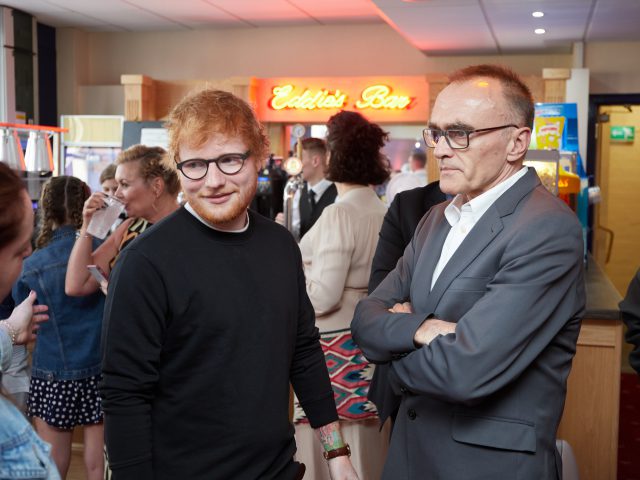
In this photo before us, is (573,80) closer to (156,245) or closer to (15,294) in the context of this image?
(15,294)

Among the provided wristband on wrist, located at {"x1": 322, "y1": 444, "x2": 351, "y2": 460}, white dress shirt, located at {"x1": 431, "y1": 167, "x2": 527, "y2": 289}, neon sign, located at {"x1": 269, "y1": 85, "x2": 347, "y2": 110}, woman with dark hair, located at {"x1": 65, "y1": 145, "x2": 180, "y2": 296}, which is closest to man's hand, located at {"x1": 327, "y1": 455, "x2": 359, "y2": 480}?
wristband on wrist, located at {"x1": 322, "y1": 444, "x2": 351, "y2": 460}

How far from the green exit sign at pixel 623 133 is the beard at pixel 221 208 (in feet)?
32.4

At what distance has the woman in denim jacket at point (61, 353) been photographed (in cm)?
329

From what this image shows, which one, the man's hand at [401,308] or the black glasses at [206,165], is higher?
the black glasses at [206,165]

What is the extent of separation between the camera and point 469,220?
190 cm

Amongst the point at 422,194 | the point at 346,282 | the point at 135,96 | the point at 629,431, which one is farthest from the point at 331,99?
the point at 422,194

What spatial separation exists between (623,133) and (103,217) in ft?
29.9

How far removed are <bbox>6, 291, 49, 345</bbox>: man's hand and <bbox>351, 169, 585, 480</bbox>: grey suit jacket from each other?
0.90 metres

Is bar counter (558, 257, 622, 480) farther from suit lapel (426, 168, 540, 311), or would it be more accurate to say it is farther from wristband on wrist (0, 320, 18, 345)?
wristband on wrist (0, 320, 18, 345)

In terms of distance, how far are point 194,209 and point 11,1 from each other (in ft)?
27.7

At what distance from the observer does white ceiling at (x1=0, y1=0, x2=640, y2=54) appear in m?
6.70

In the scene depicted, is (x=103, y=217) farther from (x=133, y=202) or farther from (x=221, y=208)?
(x=221, y=208)

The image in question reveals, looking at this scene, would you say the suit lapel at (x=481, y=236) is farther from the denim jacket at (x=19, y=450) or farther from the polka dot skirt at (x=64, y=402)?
the polka dot skirt at (x=64, y=402)

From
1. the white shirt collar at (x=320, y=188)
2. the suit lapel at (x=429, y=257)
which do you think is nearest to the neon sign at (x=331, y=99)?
the white shirt collar at (x=320, y=188)
